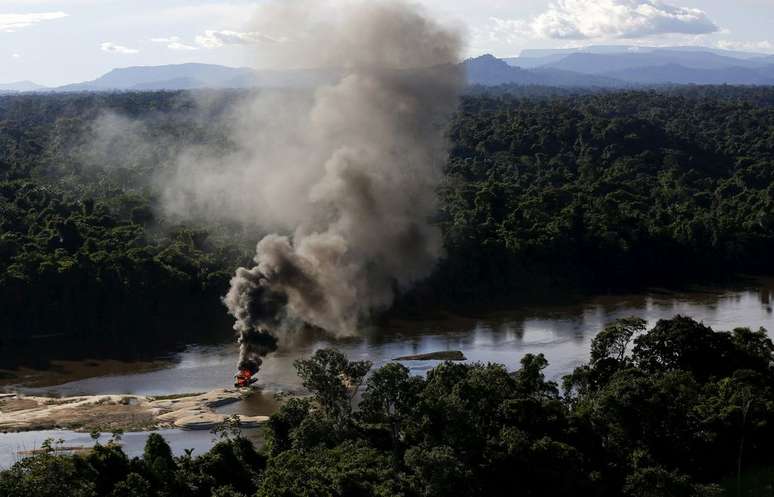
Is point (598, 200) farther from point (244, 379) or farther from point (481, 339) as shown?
point (244, 379)

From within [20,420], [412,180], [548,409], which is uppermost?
[412,180]

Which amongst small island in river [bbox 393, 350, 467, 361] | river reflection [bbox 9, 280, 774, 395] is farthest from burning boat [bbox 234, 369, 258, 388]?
small island in river [bbox 393, 350, 467, 361]

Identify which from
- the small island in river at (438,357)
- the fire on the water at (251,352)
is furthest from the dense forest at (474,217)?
the fire on the water at (251,352)

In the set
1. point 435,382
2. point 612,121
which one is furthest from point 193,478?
point 612,121

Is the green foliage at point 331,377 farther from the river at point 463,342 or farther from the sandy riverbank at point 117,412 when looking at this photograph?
the river at point 463,342

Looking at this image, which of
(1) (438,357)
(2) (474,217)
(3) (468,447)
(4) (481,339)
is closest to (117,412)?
(1) (438,357)

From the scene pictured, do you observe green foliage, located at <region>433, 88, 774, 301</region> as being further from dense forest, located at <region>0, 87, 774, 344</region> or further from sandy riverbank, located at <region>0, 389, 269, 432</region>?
sandy riverbank, located at <region>0, 389, 269, 432</region>

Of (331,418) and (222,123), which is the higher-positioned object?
(222,123)

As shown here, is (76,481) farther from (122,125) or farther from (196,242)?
(122,125)
